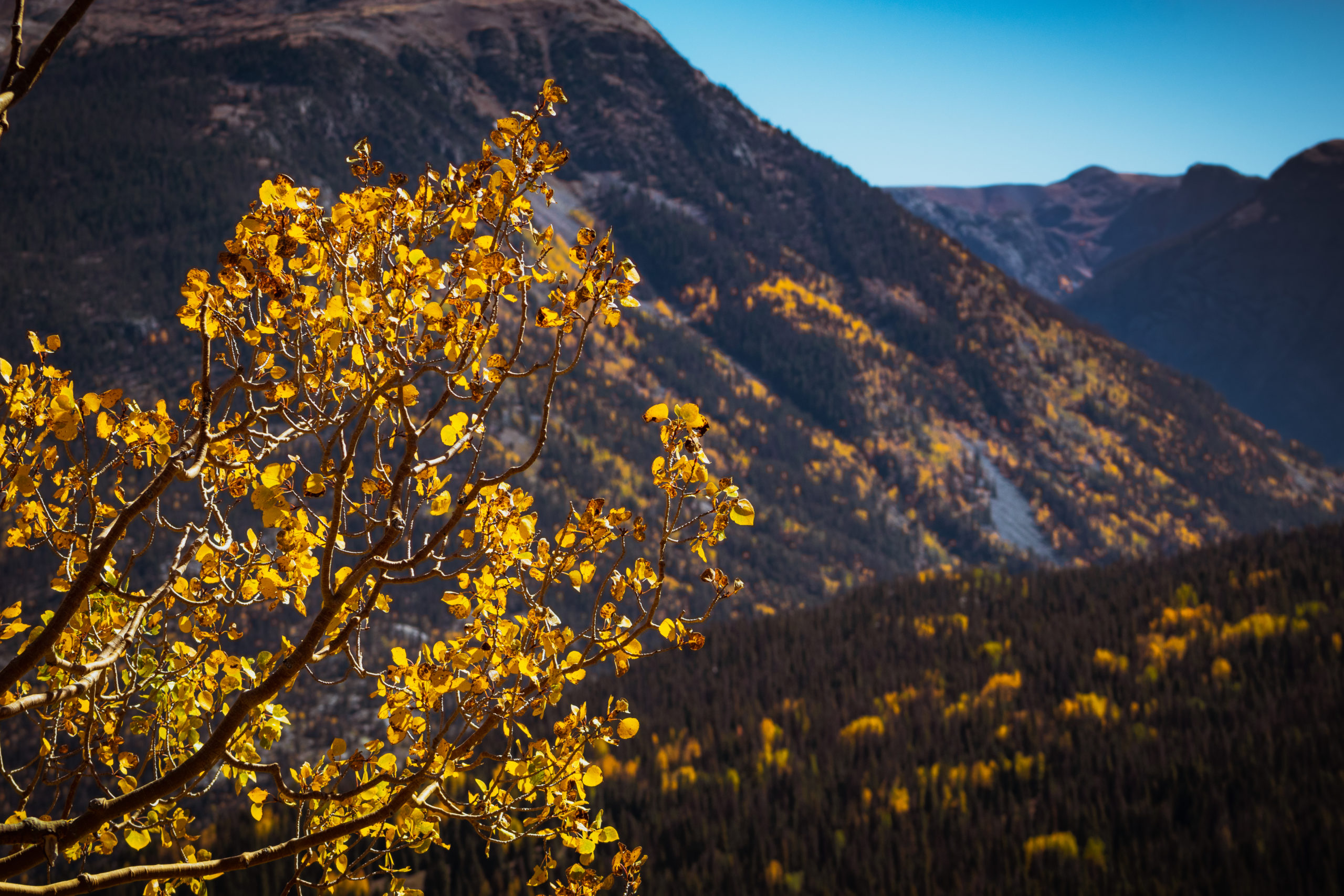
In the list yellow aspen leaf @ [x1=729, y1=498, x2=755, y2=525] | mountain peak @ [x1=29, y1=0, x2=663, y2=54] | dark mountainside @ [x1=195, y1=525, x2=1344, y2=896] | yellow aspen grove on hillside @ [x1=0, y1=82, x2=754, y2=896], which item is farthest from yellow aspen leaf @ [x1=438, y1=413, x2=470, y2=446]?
mountain peak @ [x1=29, y1=0, x2=663, y2=54]

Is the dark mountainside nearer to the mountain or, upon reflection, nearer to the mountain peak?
the mountain

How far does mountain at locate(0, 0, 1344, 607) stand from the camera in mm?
97250

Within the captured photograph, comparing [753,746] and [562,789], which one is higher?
[562,789]

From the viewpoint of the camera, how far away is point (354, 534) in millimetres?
2574

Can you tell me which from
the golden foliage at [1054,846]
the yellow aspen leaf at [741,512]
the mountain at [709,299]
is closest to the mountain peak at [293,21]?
the mountain at [709,299]

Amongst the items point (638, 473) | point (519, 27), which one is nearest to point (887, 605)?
point (638, 473)

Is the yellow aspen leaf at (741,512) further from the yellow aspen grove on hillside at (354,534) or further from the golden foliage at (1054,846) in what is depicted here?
the golden foliage at (1054,846)

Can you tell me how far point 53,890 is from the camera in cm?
234

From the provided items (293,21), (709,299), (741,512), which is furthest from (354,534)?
(293,21)

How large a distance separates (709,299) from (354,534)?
519ft

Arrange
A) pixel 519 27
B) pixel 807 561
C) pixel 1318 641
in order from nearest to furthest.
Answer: pixel 1318 641 → pixel 807 561 → pixel 519 27

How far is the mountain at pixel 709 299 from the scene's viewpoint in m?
97.2

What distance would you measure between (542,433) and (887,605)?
36.8 meters

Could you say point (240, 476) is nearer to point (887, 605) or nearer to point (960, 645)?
point (960, 645)
